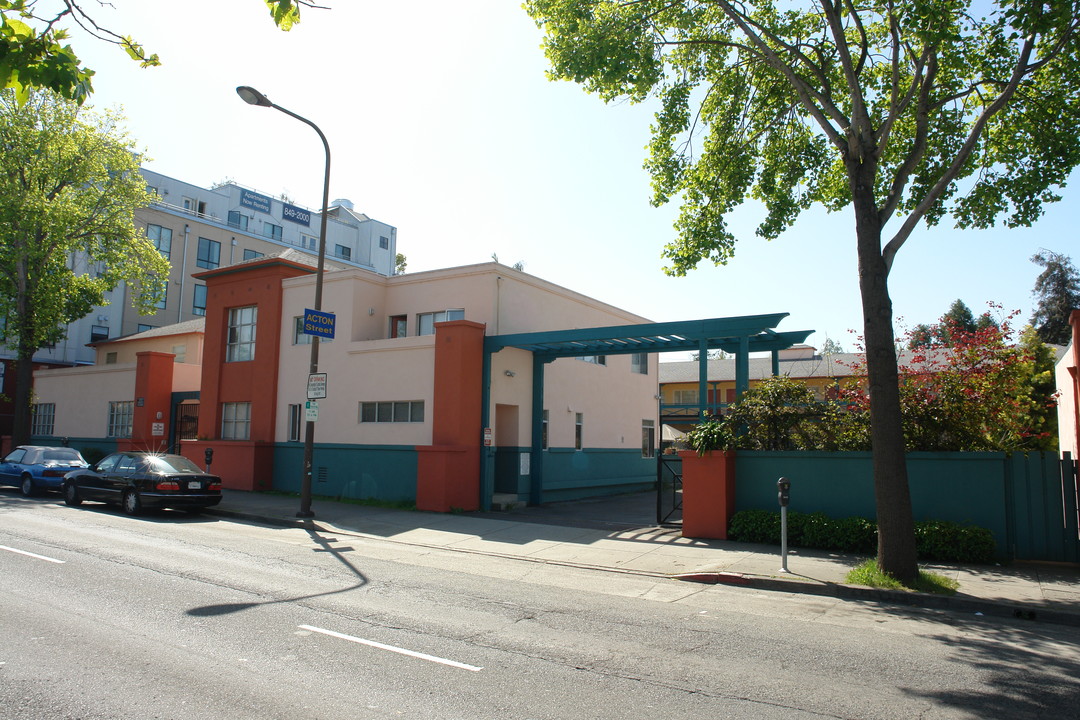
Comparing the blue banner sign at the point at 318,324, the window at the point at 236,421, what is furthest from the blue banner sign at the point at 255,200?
the blue banner sign at the point at 318,324

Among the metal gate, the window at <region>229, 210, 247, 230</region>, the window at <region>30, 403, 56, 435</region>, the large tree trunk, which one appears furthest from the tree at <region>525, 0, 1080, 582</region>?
the window at <region>229, 210, 247, 230</region>

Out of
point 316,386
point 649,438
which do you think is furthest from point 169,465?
point 649,438

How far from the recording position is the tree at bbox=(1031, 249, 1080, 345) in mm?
46969

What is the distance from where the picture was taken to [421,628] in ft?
23.7

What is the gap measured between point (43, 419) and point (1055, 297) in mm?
57173

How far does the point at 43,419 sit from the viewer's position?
1286 inches

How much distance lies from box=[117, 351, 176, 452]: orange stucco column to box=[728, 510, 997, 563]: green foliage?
2178cm

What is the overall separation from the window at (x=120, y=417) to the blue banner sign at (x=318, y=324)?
15.5 m

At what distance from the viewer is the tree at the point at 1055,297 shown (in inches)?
1849

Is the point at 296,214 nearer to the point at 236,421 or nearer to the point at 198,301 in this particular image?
the point at 198,301

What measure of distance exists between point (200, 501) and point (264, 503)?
2.51m

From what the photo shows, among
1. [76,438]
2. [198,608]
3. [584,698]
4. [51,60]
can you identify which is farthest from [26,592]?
[76,438]

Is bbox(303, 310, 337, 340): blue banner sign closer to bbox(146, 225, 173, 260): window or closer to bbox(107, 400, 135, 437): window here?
bbox(107, 400, 135, 437): window

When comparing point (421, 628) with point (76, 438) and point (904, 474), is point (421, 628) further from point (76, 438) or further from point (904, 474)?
point (76, 438)
